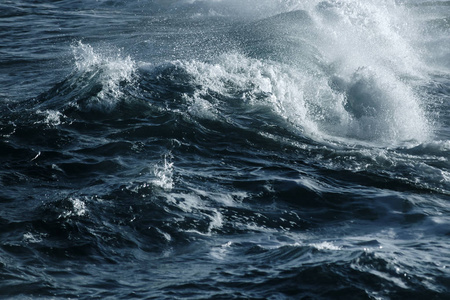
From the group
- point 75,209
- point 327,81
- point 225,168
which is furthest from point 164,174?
point 327,81

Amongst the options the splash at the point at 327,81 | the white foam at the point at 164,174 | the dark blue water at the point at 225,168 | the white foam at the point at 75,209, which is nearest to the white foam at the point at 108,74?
the dark blue water at the point at 225,168

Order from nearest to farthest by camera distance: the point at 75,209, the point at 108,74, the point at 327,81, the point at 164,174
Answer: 1. the point at 75,209
2. the point at 164,174
3. the point at 108,74
4. the point at 327,81

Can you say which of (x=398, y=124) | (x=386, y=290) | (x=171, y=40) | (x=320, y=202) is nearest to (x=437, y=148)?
(x=398, y=124)

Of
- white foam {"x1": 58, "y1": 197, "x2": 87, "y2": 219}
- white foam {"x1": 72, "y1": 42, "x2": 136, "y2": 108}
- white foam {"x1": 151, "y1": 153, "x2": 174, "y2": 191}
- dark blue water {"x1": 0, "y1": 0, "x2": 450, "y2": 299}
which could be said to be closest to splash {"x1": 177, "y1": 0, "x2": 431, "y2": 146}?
dark blue water {"x1": 0, "y1": 0, "x2": 450, "y2": 299}

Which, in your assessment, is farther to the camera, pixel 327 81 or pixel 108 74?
pixel 327 81

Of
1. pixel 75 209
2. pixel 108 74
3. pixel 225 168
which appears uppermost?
pixel 108 74

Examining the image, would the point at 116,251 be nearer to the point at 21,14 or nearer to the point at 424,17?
the point at 21,14

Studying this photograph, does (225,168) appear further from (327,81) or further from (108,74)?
(327,81)

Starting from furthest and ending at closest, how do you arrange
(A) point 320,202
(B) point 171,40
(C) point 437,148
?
1. (B) point 171,40
2. (C) point 437,148
3. (A) point 320,202

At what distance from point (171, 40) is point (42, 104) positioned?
625 centimetres

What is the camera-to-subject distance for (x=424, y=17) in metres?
21.1

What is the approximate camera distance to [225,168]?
850cm

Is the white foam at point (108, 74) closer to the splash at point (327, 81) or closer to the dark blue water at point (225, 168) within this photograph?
the dark blue water at point (225, 168)

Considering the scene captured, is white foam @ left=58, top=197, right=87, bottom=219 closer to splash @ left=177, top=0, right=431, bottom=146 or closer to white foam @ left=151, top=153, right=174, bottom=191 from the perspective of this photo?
white foam @ left=151, top=153, right=174, bottom=191
